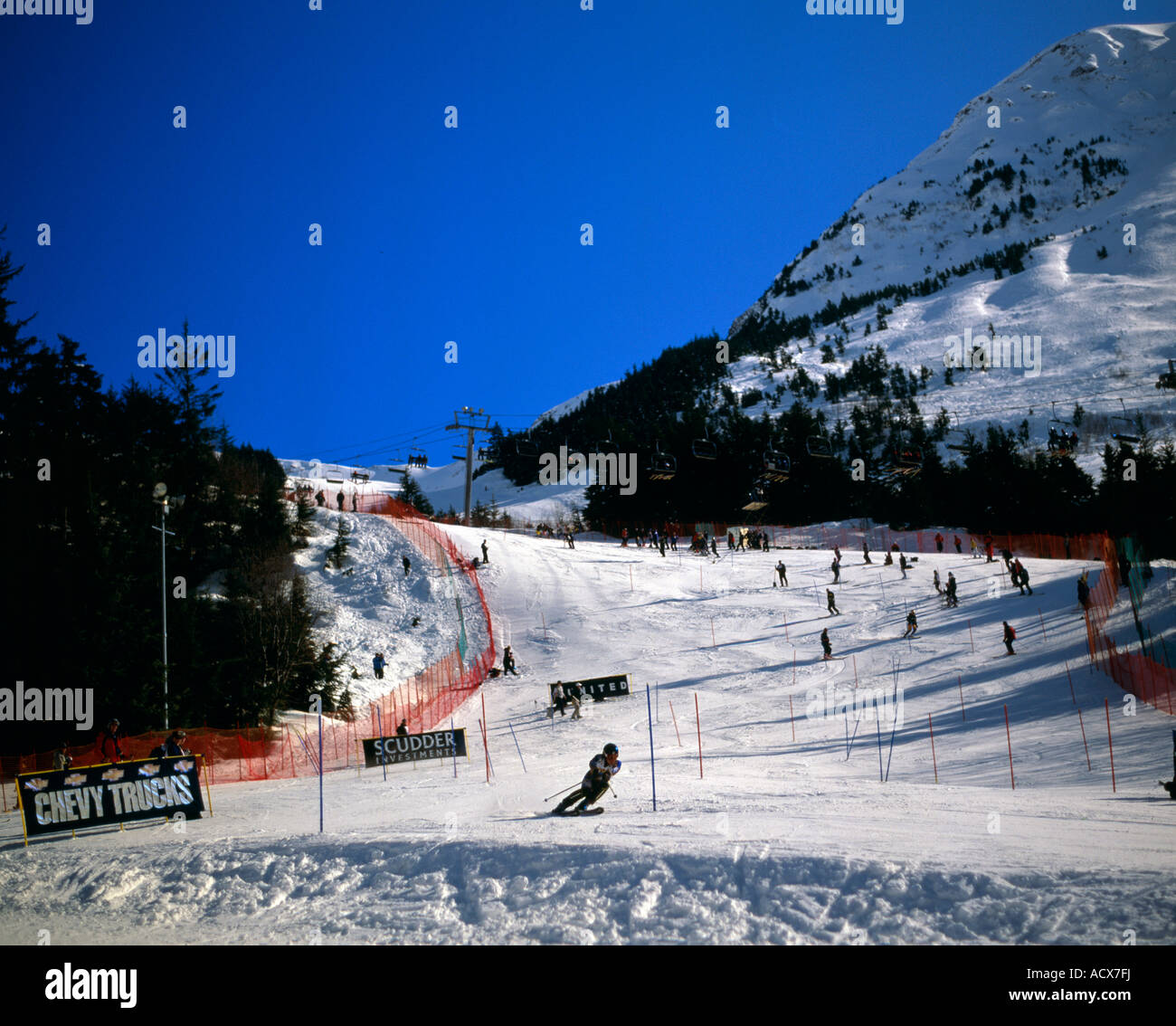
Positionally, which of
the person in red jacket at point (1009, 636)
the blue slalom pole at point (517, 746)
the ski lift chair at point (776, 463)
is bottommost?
the blue slalom pole at point (517, 746)

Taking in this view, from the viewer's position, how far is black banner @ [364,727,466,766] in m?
22.3

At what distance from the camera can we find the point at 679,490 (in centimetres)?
Answer: 7275

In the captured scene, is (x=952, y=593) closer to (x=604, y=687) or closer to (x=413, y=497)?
(x=604, y=687)

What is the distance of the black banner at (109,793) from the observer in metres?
13.9

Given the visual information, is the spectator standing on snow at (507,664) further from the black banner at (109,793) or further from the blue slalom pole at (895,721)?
the black banner at (109,793)

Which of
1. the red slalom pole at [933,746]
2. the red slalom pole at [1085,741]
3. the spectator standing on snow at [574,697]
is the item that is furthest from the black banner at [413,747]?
the red slalom pole at [1085,741]

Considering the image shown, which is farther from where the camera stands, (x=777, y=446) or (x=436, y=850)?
(x=777, y=446)

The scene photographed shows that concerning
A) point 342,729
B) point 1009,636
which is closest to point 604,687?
point 342,729

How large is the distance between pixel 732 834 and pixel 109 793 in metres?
11.0

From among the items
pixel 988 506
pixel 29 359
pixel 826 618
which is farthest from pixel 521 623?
pixel 988 506

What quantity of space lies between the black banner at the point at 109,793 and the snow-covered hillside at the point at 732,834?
1.72 feet

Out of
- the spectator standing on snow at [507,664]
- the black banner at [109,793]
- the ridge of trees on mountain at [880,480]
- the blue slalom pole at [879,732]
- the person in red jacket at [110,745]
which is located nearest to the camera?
the black banner at [109,793]

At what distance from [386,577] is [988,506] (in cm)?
4825
